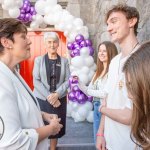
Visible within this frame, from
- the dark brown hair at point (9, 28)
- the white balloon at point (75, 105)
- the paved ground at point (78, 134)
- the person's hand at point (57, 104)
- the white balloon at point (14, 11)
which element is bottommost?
the paved ground at point (78, 134)

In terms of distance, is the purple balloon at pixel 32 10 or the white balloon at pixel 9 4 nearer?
the white balloon at pixel 9 4

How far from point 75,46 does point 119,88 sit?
4.23 metres

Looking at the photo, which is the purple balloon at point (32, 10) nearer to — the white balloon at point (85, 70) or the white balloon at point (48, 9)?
the white balloon at point (48, 9)

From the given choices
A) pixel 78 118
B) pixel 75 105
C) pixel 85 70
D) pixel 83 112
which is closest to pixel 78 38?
pixel 85 70

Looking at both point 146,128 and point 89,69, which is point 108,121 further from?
point 89,69

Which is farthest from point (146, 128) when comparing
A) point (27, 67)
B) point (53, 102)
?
point (27, 67)

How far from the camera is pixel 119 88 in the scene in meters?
2.02

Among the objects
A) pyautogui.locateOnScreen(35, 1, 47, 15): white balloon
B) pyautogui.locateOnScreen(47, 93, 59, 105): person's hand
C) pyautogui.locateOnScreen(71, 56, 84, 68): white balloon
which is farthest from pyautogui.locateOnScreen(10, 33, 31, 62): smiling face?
pyautogui.locateOnScreen(35, 1, 47, 15): white balloon

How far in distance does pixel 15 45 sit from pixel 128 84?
0.83 metres

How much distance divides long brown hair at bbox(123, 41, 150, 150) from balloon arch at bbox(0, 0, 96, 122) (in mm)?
4479

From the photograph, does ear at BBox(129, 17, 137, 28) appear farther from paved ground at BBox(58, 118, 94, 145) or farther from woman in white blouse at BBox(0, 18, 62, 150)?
paved ground at BBox(58, 118, 94, 145)

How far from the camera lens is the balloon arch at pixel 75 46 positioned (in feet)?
20.0

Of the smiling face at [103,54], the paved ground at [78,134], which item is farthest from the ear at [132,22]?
the paved ground at [78,134]

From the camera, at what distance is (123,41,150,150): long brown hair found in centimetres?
118
